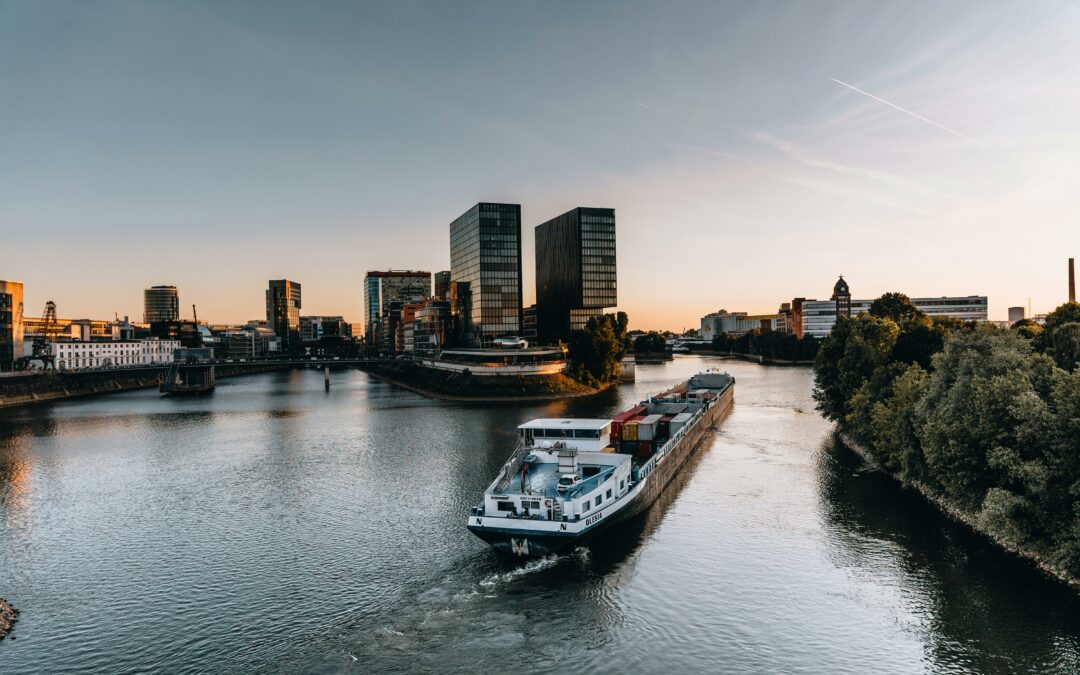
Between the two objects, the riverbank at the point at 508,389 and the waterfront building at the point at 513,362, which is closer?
the riverbank at the point at 508,389

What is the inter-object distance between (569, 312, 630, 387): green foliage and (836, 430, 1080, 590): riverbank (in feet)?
337

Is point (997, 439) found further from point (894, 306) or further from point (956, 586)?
point (894, 306)

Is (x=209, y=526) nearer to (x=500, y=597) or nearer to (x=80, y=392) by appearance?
(x=500, y=597)

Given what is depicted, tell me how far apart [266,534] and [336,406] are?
104m

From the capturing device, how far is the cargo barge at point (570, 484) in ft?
135

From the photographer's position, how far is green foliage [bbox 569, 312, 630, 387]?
569 ft

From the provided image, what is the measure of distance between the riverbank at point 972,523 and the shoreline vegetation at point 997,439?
73 millimetres

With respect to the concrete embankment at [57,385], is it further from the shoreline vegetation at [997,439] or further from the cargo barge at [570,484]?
the shoreline vegetation at [997,439]

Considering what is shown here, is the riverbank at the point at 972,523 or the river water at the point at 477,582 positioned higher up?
the riverbank at the point at 972,523

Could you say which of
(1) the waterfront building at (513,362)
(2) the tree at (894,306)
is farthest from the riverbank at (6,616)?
(2) the tree at (894,306)

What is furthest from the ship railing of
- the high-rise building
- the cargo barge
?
the high-rise building

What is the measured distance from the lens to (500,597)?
1414 inches

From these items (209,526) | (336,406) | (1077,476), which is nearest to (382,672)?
(209,526)

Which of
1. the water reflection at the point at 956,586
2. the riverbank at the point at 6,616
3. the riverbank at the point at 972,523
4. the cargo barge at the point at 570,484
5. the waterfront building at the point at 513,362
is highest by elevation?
the waterfront building at the point at 513,362
